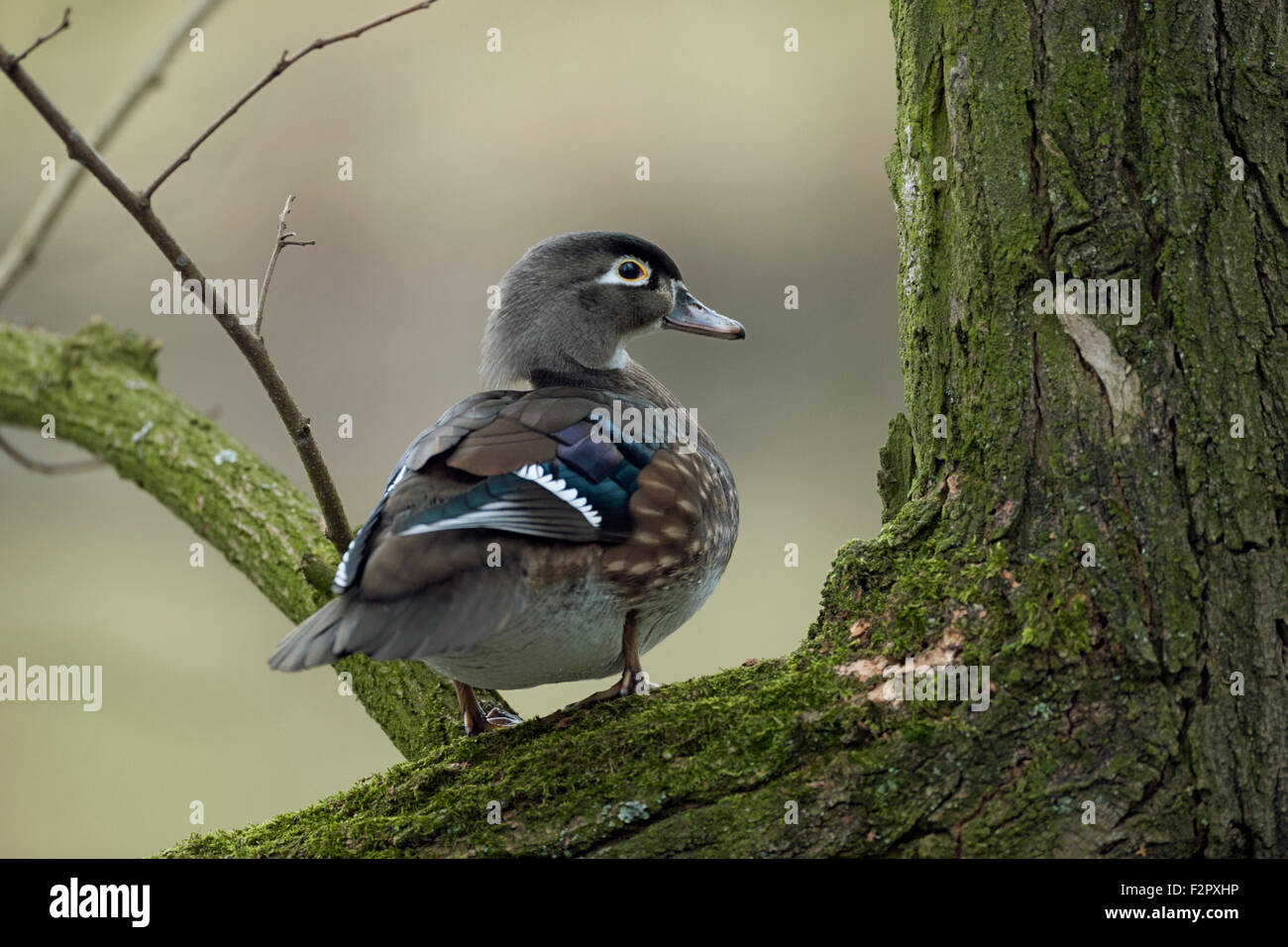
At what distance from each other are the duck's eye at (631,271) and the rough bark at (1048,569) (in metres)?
0.96

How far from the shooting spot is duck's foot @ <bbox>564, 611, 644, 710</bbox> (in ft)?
7.48

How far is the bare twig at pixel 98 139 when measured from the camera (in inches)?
116

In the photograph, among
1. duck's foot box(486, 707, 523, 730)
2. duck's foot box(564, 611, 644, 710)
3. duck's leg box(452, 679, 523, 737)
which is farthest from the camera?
duck's foot box(486, 707, 523, 730)

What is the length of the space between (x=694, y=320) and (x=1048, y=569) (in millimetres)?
1364

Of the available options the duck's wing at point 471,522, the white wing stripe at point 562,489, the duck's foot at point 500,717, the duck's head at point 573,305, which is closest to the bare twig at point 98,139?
the duck's head at point 573,305

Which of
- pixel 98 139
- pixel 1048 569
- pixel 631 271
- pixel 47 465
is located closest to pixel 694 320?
pixel 631 271

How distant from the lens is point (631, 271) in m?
2.92

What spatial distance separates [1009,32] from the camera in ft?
6.64

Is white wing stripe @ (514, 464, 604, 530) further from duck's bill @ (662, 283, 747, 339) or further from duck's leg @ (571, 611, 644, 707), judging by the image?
duck's bill @ (662, 283, 747, 339)

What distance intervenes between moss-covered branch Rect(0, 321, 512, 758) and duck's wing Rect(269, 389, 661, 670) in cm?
71

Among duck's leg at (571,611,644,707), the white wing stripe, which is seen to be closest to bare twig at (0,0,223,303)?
the white wing stripe

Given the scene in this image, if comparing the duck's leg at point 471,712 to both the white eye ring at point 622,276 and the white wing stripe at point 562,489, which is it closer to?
the white wing stripe at point 562,489

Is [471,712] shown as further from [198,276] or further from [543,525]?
[198,276]
